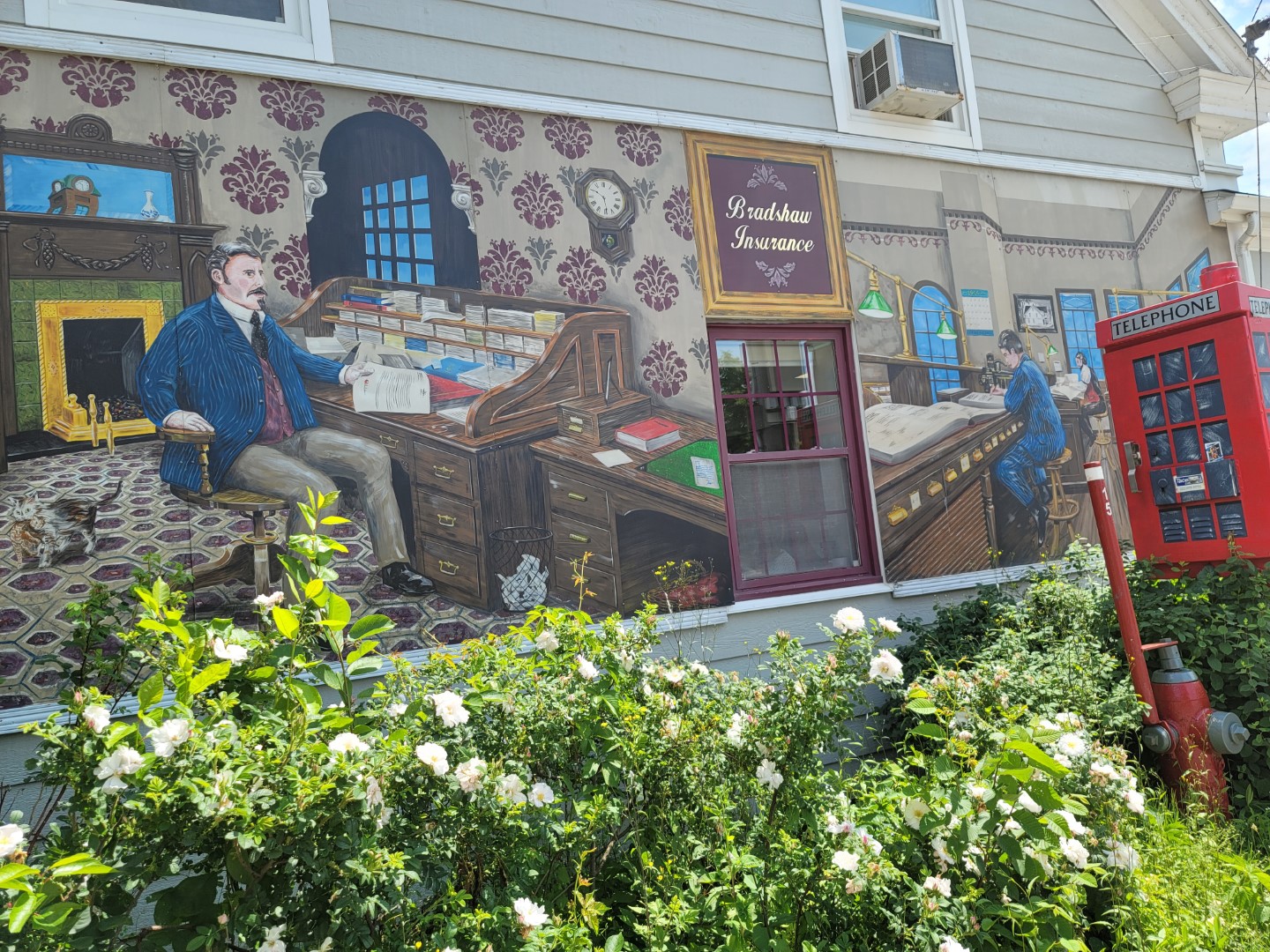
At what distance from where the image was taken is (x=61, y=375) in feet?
13.9

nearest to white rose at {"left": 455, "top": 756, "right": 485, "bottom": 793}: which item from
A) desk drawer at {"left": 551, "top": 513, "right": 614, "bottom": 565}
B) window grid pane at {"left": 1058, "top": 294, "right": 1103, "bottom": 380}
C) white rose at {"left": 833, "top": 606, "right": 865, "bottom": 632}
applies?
white rose at {"left": 833, "top": 606, "right": 865, "bottom": 632}

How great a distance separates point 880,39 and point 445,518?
4995mm

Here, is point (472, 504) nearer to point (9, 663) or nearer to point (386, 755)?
point (9, 663)

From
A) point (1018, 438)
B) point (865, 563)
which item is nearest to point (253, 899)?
point (865, 563)

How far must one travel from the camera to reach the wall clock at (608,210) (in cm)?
568

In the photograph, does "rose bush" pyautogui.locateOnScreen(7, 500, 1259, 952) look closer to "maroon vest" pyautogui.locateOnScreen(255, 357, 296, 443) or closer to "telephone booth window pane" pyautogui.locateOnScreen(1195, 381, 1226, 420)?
"maroon vest" pyautogui.locateOnScreen(255, 357, 296, 443)

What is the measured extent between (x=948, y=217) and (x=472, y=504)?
456cm

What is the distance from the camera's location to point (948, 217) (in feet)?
23.1

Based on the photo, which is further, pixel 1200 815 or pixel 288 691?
pixel 1200 815

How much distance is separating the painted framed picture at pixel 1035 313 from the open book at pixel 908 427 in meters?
1.01

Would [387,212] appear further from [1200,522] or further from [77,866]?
[1200,522]

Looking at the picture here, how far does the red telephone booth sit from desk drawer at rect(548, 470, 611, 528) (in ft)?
10.7

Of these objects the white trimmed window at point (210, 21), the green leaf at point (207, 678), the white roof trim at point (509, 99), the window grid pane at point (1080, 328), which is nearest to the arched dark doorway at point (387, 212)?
the white roof trim at point (509, 99)

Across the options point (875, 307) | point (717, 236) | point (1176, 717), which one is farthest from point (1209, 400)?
point (717, 236)
